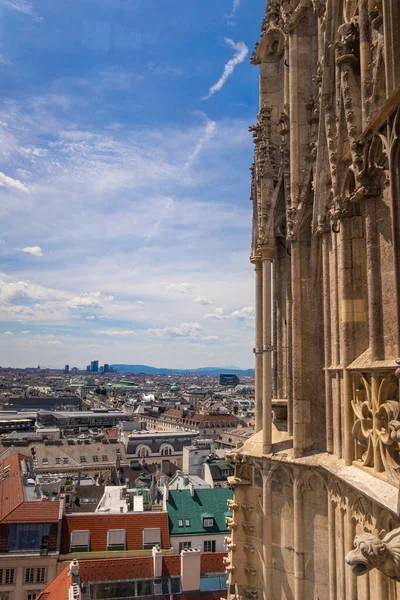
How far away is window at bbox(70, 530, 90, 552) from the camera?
115 ft

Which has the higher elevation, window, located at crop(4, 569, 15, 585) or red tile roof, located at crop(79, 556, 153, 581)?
red tile roof, located at crop(79, 556, 153, 581)

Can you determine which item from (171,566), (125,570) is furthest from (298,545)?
(171,566)

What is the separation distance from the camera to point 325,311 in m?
9.59

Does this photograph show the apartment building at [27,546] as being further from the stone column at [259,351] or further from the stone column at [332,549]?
the stone column at [332,549]

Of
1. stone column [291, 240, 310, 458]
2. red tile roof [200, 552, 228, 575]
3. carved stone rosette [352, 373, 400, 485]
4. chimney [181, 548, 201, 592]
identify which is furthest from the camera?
red tile roof [200, 552, 228, 575]

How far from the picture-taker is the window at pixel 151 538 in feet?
118

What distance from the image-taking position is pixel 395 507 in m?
5.99

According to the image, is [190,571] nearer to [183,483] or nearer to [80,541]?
[80,541]

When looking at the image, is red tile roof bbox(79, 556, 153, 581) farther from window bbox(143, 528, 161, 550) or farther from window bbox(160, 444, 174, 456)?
window bbox(160, 444, 174, 456)

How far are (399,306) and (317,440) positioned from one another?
15.6 feet

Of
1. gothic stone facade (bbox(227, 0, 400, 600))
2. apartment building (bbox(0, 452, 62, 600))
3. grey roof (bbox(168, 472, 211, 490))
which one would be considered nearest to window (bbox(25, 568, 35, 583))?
apartment building (bbox(0, 452, 62, 600))

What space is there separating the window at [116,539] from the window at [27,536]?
12.6 feet

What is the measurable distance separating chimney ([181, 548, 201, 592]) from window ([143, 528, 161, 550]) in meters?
6.34

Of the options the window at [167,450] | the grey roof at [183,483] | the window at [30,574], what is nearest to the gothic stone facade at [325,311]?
the window at [30,574]
